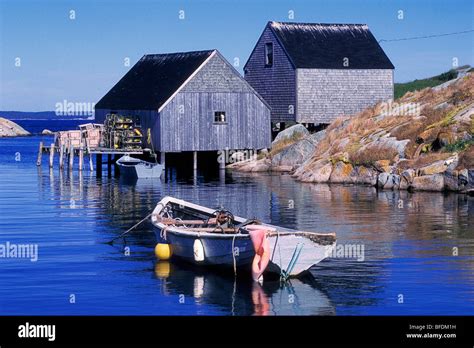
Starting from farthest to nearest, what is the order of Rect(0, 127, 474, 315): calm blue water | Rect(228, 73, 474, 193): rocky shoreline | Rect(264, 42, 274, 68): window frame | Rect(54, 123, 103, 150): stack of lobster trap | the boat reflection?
Rect(264, 42, 274, 68): window frame
Rect(54, 123, 103, 150): stack of lobster trap
Rect(228, 73, 474, 193): rocky shoreline
Rect(0, 127, 474, 315): calm blue water
the boat reflection

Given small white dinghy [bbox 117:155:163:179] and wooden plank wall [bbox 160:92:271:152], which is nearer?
small white dinghy [bbox 117:155:163:179]

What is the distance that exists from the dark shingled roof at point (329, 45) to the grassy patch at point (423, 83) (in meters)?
19.2

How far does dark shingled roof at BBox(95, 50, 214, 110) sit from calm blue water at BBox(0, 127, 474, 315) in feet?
33.7

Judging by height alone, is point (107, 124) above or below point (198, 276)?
above

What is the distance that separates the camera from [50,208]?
4100 centimetres

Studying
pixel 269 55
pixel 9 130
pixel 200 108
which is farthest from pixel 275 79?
pixel 9 130

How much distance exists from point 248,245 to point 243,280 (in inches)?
40.5

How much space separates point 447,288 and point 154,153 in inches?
1445

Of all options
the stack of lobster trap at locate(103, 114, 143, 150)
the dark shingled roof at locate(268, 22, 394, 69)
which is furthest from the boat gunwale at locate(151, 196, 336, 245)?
the dark shingled roof at locate(268, 22, 394, 69)

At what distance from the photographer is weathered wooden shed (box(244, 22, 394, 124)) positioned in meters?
65.1

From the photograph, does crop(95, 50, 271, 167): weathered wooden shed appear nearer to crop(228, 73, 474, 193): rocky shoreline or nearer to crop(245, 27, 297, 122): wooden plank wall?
crop(228, 73, 474, 193): rocky shoreline

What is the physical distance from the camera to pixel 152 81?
6159cm
